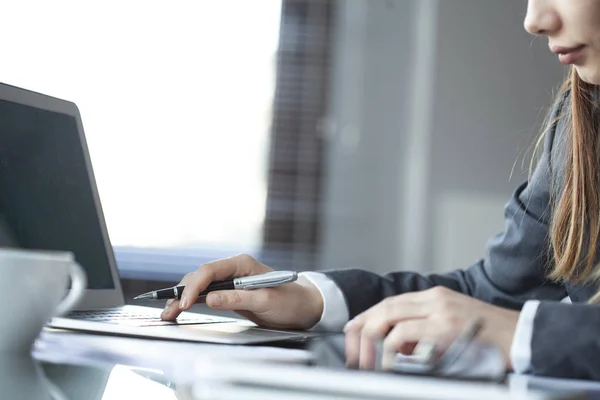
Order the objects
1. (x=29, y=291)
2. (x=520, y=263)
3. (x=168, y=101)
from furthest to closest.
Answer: (x=168, y=101), (x=520, y=263), (x=29, y=291)

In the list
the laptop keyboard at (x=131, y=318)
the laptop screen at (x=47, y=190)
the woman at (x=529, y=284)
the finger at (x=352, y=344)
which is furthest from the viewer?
the laptop screen at (x=47, y=190)

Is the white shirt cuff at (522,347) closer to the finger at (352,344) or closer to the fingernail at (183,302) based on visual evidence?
the finger at (352,344)

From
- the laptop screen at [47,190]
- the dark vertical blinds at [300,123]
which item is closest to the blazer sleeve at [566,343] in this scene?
the laptop screen at [47,190]

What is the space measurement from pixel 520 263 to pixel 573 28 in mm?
325

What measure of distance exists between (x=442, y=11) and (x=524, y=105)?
1.44ft

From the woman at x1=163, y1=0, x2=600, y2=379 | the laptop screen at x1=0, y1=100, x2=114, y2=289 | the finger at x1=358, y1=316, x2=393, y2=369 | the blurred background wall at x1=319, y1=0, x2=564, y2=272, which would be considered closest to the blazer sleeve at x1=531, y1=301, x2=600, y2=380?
the woman at x1=163, y1=0, x2=600, y2=379

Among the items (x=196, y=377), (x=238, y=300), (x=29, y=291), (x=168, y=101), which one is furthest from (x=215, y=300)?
(x=168, y=101)

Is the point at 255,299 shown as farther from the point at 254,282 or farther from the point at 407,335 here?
the point at 407,335

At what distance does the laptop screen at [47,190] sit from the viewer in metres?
0.92

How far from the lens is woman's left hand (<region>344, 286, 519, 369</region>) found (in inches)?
25.0

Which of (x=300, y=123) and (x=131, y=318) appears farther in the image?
(x=300, y=123)

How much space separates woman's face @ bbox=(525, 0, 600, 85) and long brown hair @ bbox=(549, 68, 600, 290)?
73 mm

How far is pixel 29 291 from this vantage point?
600 mm

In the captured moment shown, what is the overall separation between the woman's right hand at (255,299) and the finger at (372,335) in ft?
0.83
